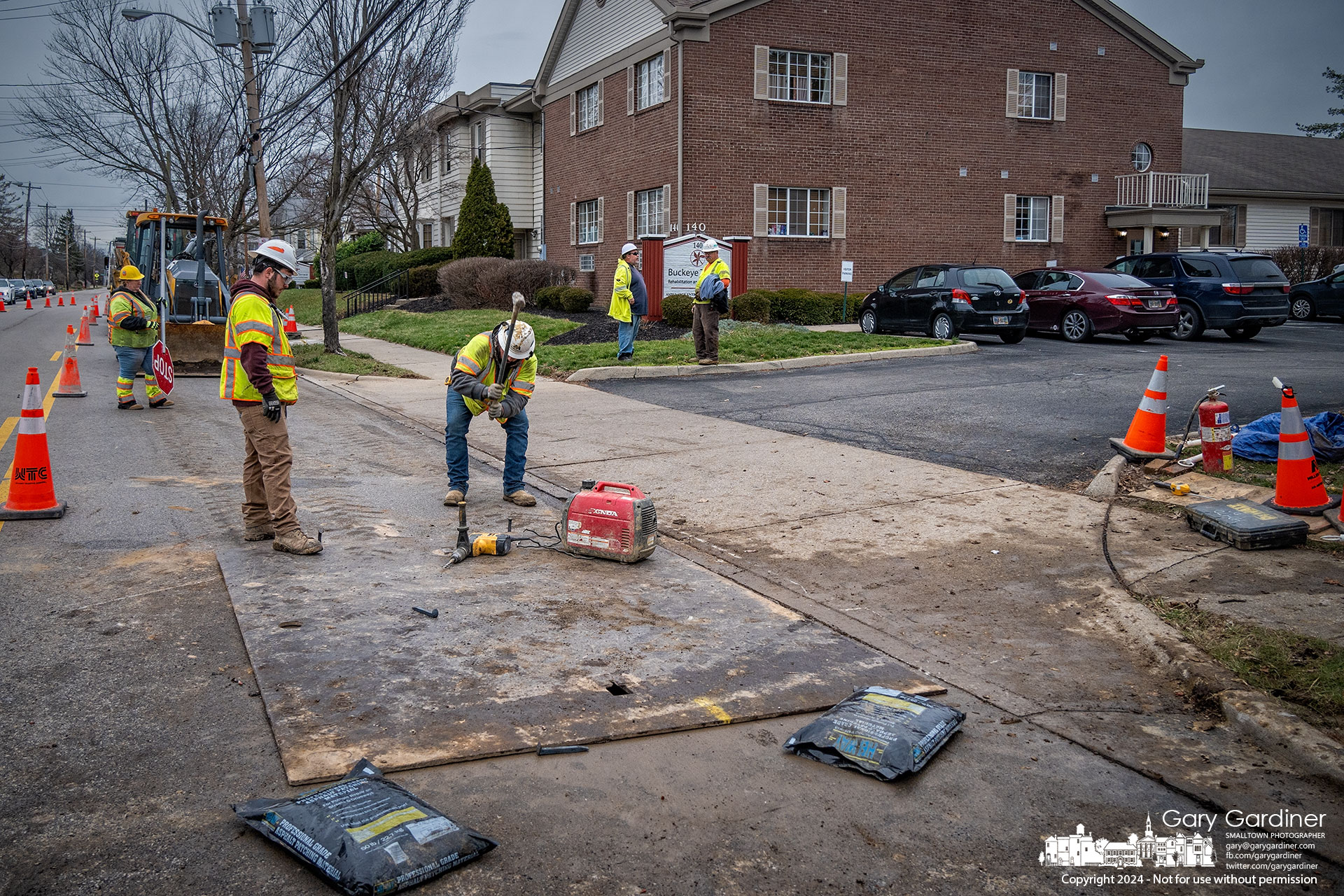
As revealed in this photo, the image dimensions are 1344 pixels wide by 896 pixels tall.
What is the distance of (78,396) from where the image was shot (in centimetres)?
1450

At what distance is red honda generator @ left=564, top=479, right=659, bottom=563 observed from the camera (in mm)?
6562

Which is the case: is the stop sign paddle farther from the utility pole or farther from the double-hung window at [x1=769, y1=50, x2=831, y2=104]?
the double-hung window at [x1=769, y1=50, x2=831, y2=104]

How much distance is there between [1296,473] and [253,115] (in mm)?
19038

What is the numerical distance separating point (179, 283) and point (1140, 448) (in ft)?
51.5

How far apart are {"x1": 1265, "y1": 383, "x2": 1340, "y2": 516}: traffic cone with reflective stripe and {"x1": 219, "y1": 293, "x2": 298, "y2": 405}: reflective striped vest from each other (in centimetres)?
661

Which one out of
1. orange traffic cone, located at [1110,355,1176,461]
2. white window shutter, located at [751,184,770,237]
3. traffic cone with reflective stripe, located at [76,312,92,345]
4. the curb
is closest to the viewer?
orange traffic cone, located at [1110,355,1176,461]

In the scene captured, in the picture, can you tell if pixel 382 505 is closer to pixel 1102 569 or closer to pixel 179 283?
pixel 1102 569

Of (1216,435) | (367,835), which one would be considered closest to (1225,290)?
(1216,435)

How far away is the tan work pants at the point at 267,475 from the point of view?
22.4 ft

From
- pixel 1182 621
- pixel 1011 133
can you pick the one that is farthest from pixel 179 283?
pixel 1011 133

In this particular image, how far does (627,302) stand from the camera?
16.8 meters

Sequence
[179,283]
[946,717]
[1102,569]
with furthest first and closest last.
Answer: [179,283]
[1102,569]
[946,717]

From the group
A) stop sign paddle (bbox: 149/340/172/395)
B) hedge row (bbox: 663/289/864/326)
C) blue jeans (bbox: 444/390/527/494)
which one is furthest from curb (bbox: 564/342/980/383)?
blue jeans (bbox: 444/390/527/494)

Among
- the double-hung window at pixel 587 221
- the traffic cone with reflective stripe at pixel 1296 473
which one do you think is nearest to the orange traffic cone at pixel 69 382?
the traffic cone with reflective stripe at pixel 1296 473
